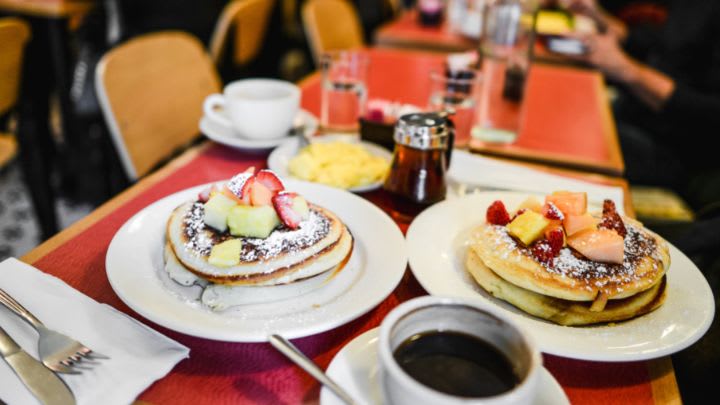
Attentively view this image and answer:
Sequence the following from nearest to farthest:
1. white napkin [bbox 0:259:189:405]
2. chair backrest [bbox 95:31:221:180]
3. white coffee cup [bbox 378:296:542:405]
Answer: white coffee cup [bbox 378:296:542:405], white napkin [bbox 0:259:189:405], chair backrest [bbox 95:31:221:180]

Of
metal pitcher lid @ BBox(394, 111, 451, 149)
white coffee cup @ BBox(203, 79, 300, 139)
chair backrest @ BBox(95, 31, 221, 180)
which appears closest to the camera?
metal pitcher lid @ BBox(394, 111, 451, 149)

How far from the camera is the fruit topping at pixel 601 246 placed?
33.2 inches

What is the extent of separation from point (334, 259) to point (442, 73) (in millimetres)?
1024

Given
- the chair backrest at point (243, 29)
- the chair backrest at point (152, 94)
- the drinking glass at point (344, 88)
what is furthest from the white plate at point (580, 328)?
the chair backrest at point (243, 29)

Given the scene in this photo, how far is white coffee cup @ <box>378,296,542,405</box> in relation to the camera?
1.76 feet

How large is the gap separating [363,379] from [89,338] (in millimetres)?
380

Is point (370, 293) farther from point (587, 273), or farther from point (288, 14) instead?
point (288, 14)

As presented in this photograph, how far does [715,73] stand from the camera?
2.32 meters

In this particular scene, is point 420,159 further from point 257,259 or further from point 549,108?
point 549,108

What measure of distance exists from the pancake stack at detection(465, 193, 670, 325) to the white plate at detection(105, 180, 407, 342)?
6.0 inches

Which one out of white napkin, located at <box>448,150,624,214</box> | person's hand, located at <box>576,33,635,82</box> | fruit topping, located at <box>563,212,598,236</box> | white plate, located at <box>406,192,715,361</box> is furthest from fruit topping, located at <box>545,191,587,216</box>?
person's hand, located at <box>576,33,635,82</box>

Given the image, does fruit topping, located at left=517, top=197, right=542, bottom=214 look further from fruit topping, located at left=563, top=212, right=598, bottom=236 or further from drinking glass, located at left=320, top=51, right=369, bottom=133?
drinking glass, located at left=320, top=51, right=369, bottom=133

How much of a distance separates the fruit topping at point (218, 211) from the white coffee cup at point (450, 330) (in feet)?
1.19

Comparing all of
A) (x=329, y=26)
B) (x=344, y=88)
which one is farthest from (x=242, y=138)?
(x=329, y=26)
